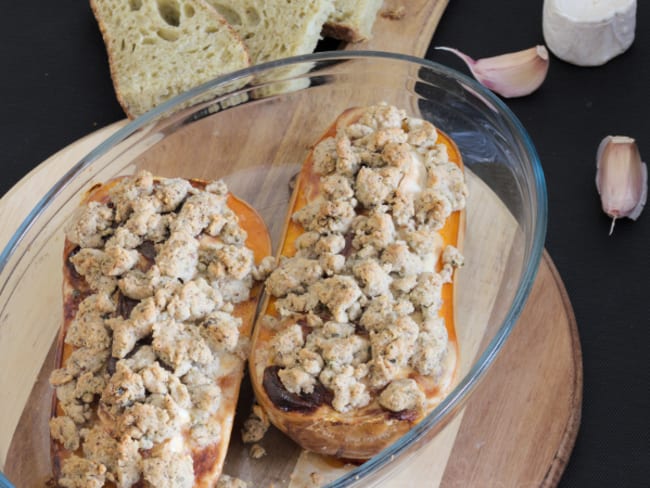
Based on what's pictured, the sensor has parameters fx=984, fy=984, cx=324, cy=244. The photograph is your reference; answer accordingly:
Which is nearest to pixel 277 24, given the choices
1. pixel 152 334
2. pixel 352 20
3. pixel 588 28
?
pixel 352 20

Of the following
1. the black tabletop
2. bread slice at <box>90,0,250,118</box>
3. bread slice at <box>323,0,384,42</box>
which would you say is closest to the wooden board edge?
the black tabletop

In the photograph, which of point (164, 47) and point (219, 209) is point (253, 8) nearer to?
point (164, 47)

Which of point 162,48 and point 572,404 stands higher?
point 162,48

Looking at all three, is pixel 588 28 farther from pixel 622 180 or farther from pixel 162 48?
pixel 162 48

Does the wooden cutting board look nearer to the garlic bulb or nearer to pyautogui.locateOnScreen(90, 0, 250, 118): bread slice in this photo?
the garlic bulb

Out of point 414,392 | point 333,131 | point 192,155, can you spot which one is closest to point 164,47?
point 192,155
